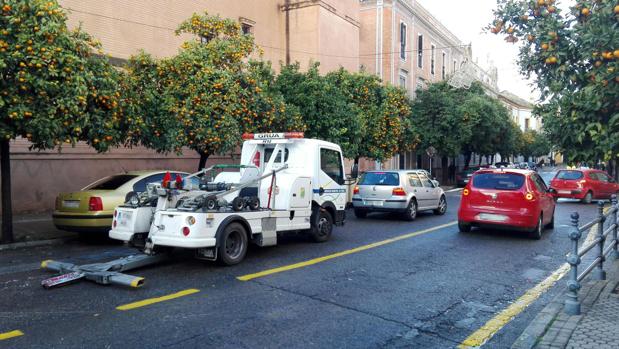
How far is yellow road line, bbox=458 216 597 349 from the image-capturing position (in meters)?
4.99

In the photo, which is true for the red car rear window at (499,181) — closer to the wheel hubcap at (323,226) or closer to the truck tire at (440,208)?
the wheel hubcap at (323,226)

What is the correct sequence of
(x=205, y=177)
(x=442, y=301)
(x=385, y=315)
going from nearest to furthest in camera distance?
(x=385, y=315)
(x=442, y=301)
(x=205, y=177)

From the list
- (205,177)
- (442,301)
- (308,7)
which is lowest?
(442,301)

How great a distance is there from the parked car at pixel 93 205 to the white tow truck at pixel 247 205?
5.32 ft

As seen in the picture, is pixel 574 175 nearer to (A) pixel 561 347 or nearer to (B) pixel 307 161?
(B) pixel 307 161

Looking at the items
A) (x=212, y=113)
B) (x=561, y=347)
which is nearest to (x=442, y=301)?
(x=561, y=347)

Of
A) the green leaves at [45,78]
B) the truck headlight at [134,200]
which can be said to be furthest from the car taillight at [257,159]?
the green leaves at [45,78]

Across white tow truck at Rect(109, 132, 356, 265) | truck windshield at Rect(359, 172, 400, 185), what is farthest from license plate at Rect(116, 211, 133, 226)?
truck windshield at Rect(359, 172, 400, 185)

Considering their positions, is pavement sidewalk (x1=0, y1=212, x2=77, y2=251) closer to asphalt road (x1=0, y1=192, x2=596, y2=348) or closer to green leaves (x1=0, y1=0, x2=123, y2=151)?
asphalt road (x1=0, y1=192, x2=596, y2=348)

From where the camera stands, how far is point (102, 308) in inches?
223

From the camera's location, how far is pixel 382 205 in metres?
14.4

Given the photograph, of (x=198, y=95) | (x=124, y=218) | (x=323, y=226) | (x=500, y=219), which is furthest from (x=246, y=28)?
(x=124, y=218)

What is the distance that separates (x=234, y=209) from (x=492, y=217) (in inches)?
251

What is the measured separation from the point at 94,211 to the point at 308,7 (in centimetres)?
1918
